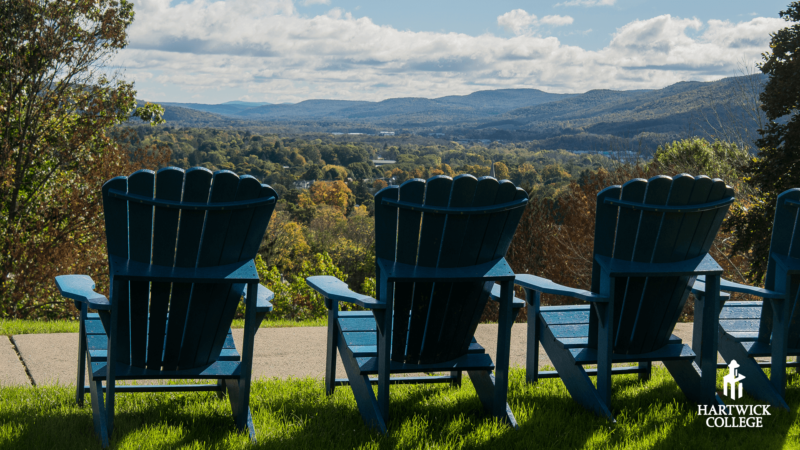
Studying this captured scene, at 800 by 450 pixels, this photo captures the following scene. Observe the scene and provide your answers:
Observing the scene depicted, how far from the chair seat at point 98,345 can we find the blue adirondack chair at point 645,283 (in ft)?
4.71

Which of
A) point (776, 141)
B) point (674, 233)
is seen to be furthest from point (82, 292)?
point (776, 141)

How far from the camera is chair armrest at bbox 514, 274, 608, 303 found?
8.63 ft

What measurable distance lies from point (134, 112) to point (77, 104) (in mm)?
1076

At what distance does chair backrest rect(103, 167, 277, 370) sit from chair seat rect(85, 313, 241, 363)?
116 mm

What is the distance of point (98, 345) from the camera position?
2691 mm

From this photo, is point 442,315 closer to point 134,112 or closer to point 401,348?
point 401,348

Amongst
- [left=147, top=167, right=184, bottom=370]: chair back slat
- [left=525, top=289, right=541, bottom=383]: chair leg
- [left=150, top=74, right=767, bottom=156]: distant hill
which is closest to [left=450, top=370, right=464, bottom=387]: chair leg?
[left=525, top=289, right=541, bottom=383]: chair leg

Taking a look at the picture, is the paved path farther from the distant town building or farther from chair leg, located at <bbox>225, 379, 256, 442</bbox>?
the distant town building

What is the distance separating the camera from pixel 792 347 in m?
3.08

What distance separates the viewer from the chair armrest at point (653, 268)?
2633mm


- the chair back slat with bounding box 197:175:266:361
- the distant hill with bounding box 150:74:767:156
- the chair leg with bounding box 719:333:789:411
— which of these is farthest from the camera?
the distant hill with bounding box 150:74:767:156

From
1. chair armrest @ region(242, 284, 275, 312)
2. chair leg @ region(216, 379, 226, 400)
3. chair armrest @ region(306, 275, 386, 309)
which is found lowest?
chair leg @ region(216, 379, 226, 400)

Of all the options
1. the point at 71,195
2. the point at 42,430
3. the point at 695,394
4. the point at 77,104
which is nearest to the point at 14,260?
the point at 71,195

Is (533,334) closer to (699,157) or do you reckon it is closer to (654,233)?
(654,233)
